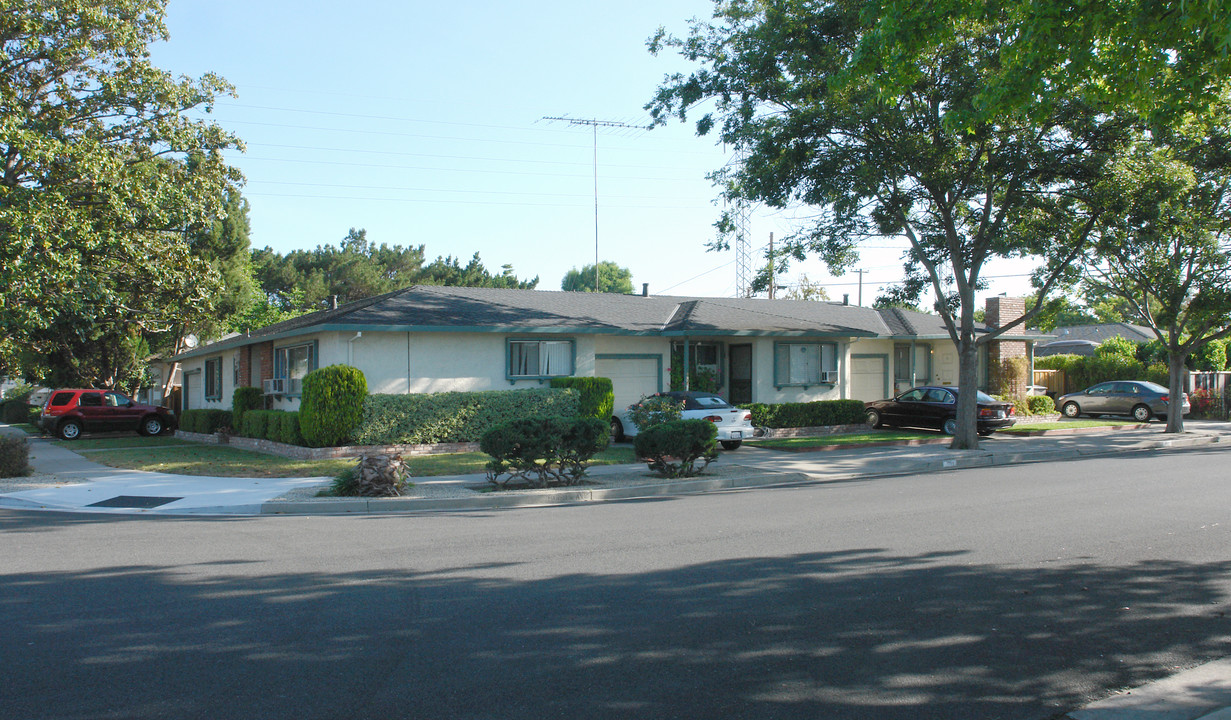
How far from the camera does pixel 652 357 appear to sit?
80.9ft

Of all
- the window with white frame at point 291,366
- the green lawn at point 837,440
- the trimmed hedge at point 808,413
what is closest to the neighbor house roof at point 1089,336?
the trimmed hedge at point 808,413

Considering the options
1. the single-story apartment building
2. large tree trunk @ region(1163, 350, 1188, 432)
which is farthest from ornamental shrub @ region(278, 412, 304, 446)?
large tree trunk @ region(1163, 350, 1188, 432)

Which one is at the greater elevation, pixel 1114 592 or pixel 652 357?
pixel 652 357

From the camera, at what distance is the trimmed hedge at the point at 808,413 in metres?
24.3

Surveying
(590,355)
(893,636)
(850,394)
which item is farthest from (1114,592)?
(850,394)

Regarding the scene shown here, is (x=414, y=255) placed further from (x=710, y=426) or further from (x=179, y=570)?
(x=179, y=570)

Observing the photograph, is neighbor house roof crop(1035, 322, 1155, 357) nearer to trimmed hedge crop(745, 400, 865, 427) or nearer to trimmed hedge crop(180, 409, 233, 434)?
trimmed hedge crop(745, 400, 865, 427)

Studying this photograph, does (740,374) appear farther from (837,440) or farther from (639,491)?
(639,491)

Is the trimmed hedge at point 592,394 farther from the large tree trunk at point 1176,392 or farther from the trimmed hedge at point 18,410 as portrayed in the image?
the trimmed hedge at point 18,410

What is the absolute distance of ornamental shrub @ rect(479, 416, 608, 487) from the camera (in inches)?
531

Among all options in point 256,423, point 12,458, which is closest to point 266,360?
point 256,423

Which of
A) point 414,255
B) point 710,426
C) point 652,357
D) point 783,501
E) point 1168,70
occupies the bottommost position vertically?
point 783,501

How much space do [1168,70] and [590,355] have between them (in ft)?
51.2

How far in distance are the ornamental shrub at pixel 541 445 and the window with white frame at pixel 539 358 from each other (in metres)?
8.15
